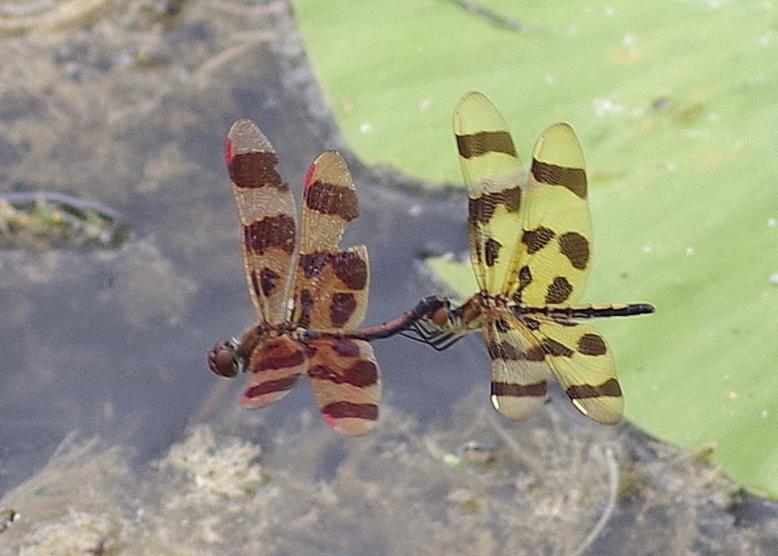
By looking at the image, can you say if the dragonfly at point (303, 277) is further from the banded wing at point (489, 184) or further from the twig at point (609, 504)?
the twig at point (609, 504)

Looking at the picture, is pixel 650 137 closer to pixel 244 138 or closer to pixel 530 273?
pixel 530 273

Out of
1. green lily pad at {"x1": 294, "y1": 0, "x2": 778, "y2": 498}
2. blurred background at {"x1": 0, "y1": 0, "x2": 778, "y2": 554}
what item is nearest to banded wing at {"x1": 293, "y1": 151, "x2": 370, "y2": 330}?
blurred background at {"x1": 0, "y1": 0, "x2": 778, "y2": 554}

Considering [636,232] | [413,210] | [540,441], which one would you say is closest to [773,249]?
[636,232]

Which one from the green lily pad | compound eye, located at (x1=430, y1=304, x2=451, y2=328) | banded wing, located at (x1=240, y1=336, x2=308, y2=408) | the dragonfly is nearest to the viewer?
banded wing, located at (x1=240, y1=336, x2=308, y2=408)

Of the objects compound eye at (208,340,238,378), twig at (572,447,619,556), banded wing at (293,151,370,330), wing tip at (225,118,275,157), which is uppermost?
wing tip at (225,118,275,157)

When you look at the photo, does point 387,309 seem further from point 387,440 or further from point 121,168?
point 121,168

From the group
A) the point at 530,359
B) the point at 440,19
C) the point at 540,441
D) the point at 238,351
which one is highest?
the point at 440,19

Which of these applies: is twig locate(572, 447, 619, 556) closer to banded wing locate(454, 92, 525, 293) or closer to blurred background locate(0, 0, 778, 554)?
blurred background locate(0, 0, 778, 554)
